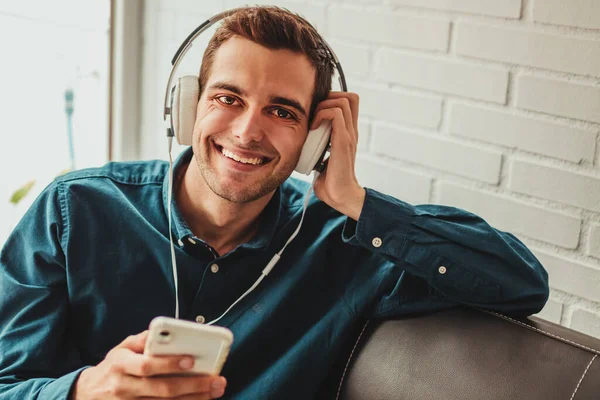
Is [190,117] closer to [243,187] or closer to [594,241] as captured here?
[243,187]

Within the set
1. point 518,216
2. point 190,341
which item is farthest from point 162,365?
point 518,216

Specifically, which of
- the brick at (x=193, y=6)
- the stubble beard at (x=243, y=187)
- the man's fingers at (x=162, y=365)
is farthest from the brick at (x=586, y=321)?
the brick at (x=193, y=6)

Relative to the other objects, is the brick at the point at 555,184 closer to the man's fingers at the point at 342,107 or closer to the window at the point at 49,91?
the man's fingers at the point at 342,107

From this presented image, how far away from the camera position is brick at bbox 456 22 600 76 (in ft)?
4.91

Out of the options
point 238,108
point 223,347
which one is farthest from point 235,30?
point 223,347

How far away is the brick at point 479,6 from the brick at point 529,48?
3cm

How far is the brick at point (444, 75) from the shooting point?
1.64 metres

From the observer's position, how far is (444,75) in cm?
171

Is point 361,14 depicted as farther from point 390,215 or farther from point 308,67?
point 390,215

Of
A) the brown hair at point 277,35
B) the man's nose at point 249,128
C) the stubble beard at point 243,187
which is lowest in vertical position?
the stubble beard at point 243,187

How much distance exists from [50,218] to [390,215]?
0.64m

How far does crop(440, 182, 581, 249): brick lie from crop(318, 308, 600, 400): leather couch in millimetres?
288

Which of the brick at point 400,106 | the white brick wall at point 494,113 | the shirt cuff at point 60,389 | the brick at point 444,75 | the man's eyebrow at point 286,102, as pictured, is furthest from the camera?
the brick at point 400,106

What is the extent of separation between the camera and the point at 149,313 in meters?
1.43
